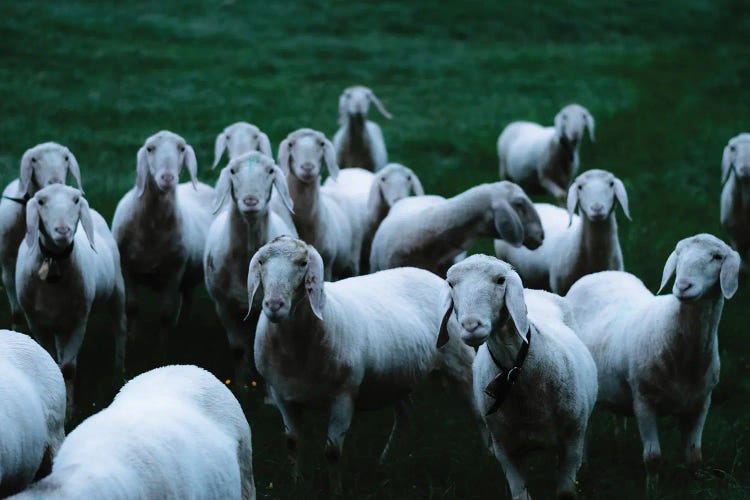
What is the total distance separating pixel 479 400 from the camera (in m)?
6.11

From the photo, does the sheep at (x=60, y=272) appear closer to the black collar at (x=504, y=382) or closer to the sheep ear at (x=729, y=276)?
the black collar at (x=504, y=382)

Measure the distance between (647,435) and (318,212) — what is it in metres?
3.81

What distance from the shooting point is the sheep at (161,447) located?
4227 mm

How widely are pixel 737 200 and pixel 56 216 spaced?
22.0ft

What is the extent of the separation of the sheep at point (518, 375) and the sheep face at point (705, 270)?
0.75 meters

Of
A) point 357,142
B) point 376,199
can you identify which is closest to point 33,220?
point 376,199

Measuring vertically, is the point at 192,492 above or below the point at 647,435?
above

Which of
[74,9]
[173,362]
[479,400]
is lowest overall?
[173,362]

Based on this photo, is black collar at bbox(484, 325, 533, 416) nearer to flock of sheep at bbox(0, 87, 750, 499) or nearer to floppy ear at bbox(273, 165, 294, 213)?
flock of sheep at bbox(0, 87, 750, 499)

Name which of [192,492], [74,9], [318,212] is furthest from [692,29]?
[192,492]

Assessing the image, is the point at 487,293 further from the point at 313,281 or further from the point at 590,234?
the point at 590,234

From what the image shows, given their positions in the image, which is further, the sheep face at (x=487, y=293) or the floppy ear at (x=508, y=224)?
the floppy ear at (x=508, y=224)

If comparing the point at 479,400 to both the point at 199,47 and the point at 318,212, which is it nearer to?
the point at 318,212

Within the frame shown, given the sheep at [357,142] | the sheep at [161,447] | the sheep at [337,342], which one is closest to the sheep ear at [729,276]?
the sheep at [337,342]
